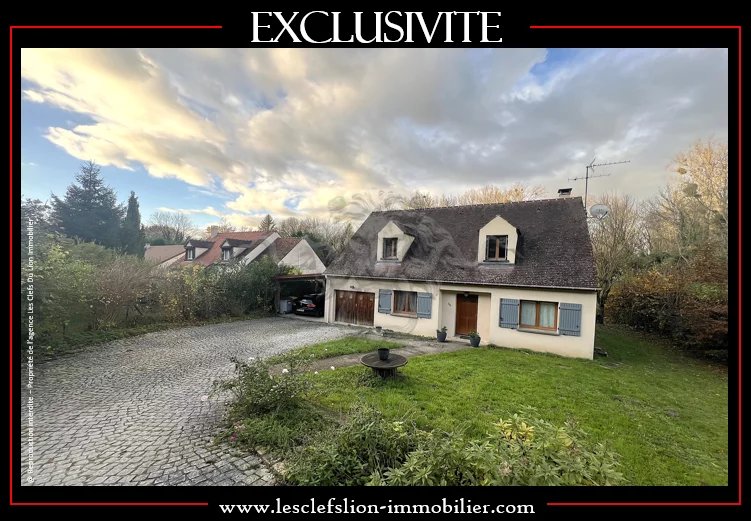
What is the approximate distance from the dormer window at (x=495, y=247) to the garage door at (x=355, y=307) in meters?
5.63

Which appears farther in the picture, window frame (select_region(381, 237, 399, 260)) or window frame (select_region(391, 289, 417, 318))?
window frame (select_region(381, 237, 399, 260))

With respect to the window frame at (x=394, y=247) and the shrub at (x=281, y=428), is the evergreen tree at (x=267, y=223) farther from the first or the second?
the shrub at (x=281, y=428)

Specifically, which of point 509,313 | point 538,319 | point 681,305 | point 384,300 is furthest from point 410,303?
point 681,305

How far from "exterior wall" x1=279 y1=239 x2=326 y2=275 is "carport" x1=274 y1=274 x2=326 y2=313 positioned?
370 centimetres

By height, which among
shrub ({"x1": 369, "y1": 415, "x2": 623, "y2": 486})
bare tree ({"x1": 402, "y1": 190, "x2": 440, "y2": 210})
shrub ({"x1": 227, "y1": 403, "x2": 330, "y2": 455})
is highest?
bare tree ({"x1": 402, "y1": 190, "x2": 440, "y2": 210})

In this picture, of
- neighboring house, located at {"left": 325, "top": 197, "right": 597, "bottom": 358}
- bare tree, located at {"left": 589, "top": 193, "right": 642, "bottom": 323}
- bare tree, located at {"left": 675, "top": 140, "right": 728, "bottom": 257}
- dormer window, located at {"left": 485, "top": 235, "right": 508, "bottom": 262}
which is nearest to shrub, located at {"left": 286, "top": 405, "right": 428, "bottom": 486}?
neighboring house, located at {"left": 325, "top": 197, "right": 597, "bottom": 358}

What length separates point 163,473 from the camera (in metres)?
3.31

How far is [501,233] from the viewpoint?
1170 centimetres

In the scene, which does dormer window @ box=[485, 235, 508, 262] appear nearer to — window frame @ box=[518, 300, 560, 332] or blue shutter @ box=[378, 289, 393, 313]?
window frame @ box=[518, 300, 560, 332]

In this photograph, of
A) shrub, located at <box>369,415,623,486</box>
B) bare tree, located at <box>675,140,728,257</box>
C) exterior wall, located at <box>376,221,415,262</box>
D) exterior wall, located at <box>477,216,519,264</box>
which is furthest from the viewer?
exterior wall, located at <box>376,221,415,262</box>

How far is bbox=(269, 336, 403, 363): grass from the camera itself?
28.1ft
